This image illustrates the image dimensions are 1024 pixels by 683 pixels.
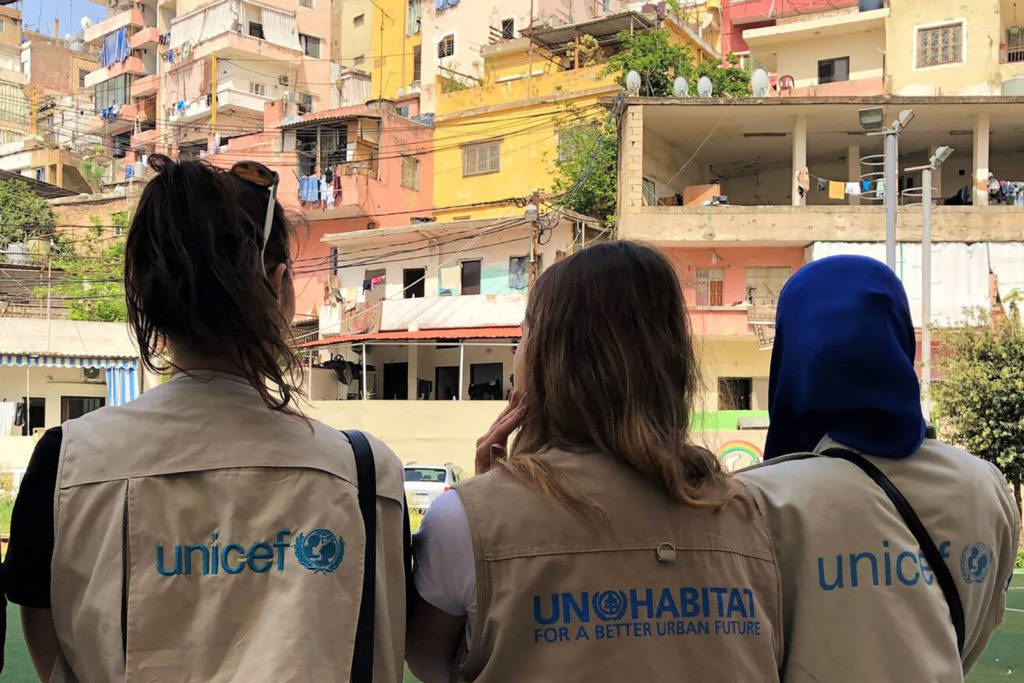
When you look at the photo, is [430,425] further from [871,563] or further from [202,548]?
[202,548]

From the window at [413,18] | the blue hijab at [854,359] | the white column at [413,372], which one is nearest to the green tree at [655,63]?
the white column at [413,372]

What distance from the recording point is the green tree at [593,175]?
102ft

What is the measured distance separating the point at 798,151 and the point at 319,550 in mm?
27273

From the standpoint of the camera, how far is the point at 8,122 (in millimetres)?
58406

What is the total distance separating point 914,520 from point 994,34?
111 feet

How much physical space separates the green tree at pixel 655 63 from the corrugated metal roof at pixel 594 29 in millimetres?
953

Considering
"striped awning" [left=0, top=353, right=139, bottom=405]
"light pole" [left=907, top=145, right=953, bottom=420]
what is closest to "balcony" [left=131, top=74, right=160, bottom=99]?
"striped awning" [left=0, top=353, right=139, bottom=405]

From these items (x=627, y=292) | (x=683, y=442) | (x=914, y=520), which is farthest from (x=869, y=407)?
(x=627, y=292)

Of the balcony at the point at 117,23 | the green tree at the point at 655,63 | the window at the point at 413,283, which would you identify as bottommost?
the window at the point at 413,283

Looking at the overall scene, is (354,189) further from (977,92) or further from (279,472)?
(279,472)

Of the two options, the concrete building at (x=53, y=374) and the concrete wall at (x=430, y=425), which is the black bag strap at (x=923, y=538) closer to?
the concrete wall at (x=430, y=425)

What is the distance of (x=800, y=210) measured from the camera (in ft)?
88.6

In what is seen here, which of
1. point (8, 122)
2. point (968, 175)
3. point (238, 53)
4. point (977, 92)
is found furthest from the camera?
point (8, 122)

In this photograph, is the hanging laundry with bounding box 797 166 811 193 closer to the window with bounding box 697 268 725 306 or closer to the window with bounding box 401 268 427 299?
the window with bounding box 697 268 725 306
